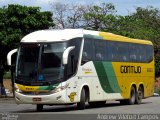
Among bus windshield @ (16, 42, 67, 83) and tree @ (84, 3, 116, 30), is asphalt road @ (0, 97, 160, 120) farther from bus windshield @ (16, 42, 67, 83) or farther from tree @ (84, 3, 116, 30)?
tree @ (84, 3, 116, 30)

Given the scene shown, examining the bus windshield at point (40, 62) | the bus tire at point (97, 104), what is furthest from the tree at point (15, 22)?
the bus windshield at point (40, 62)

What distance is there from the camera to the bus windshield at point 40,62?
22062mm

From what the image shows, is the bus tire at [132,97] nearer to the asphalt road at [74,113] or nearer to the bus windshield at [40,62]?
the asphalt road at [74,113]

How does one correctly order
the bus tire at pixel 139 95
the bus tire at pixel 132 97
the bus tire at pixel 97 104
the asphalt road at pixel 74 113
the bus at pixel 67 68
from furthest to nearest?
the bus tire at pixel 139 95 → the bus tire at pixel 132 97 → the bus tire at pixel 97 104 → the bus at pixel 67 68 → the asphalt road at pixel 74 113

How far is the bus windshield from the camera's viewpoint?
2206 cm

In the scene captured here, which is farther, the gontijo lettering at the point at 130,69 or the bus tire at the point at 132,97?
the bus tire at the point at 132,97

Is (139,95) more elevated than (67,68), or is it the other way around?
(67,68)

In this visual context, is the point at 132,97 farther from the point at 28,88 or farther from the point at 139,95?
the point at 28,88

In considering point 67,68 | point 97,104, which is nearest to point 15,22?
point 97,104

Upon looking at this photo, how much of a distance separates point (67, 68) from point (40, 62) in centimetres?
117

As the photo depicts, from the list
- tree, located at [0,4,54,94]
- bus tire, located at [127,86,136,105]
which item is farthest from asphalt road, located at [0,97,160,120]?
tree, located at [0,4,54,94]

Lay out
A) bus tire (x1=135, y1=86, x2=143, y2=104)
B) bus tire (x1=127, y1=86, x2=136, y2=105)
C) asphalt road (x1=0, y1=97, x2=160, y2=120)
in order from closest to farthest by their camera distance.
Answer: asphalt road (x1=0, y1=97, x2=160, y2=120) < bus tire (x1=127, y1=86, x2=136, y2=105) < bus tire (x1=135, y1=86, x2=143, y2=104)

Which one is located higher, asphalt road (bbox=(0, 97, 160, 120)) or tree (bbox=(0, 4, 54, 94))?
tree (bbox=(0, 4, 54, 94))

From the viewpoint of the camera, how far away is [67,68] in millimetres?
22234
